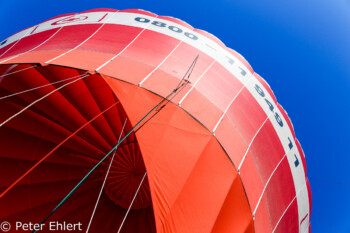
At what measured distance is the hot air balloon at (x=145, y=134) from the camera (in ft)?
10.5

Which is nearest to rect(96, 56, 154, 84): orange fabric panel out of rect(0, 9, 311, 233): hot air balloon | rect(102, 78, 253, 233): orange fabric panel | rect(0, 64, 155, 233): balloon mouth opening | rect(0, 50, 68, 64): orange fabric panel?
rect(0, 9, 311, 233): hot air balloon

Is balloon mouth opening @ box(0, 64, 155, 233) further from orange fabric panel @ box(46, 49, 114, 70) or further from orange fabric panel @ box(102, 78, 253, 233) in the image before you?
orange fabric panel @ box(102, 78, 253, 233)

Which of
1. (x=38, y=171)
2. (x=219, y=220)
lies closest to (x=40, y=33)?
(x=38, y=171)

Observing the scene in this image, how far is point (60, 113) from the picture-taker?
562 cm

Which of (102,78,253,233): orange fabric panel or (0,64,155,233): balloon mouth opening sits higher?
(0,64,155,233): balloon mouth opening

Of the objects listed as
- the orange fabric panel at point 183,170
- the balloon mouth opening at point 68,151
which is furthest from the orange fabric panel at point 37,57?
the balloon mouth opening at point 68,151

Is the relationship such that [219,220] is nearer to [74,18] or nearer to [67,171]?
[67,171]

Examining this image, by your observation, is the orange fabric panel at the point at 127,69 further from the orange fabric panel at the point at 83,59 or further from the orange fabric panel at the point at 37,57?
the orange fabric panel at the point at 37,57

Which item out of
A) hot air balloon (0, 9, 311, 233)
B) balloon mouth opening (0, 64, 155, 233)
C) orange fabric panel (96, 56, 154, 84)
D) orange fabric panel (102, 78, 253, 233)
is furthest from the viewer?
balloon mouth opening (0, 64, 155, 233)

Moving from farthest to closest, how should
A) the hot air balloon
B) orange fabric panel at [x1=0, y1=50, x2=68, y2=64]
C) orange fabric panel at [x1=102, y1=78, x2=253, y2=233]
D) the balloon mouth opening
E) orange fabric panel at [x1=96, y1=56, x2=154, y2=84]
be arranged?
1. the balloon mouth opening
2. orange fabric panel at [x1=0, y1=50, x2=68, y2=64]
3. orange fabric panel at [x1=96, y1=56, x2=154, y2=84]
4. the hot air balloon
5. orange fabric panel at [x1=102, y1=78, x2=253, y2=233]

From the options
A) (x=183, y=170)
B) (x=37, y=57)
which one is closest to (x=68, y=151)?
(x=37, y=57)

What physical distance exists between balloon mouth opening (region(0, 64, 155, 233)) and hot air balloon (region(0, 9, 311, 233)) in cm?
2

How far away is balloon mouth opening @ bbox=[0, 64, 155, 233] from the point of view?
211 inches

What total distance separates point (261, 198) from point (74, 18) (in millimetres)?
4888
